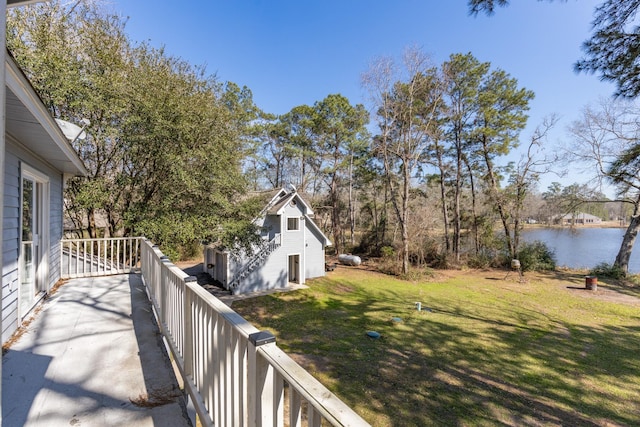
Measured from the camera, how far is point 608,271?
13484 mm

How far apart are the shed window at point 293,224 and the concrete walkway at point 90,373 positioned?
9.70m

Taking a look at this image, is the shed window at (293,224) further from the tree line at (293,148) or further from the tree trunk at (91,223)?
the tree trunk at (91,223)

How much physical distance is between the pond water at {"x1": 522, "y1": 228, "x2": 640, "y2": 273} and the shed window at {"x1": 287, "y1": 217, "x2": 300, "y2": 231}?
13102 millimetres

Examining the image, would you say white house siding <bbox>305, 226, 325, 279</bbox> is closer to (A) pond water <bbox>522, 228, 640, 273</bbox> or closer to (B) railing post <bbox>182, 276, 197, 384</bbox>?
(A) pond water <bbox>522, 228, 640, 273</bbox>

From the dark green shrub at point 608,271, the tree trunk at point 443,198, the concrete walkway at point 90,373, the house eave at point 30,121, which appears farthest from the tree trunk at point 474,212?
the house eave at point 30,121

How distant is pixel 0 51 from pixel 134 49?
1013cm

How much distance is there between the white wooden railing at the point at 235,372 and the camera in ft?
3.21

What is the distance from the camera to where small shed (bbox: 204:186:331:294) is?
1221 cm

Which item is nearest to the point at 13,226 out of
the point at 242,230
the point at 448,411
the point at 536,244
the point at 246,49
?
the point at 242,230

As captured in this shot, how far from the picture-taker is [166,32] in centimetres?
885

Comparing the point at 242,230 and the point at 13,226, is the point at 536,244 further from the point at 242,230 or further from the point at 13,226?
the point at 13,226

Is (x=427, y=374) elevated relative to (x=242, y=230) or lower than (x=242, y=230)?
lower

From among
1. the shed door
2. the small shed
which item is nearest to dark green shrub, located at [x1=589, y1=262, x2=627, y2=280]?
the small shed

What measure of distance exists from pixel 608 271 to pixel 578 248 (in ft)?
23.5
